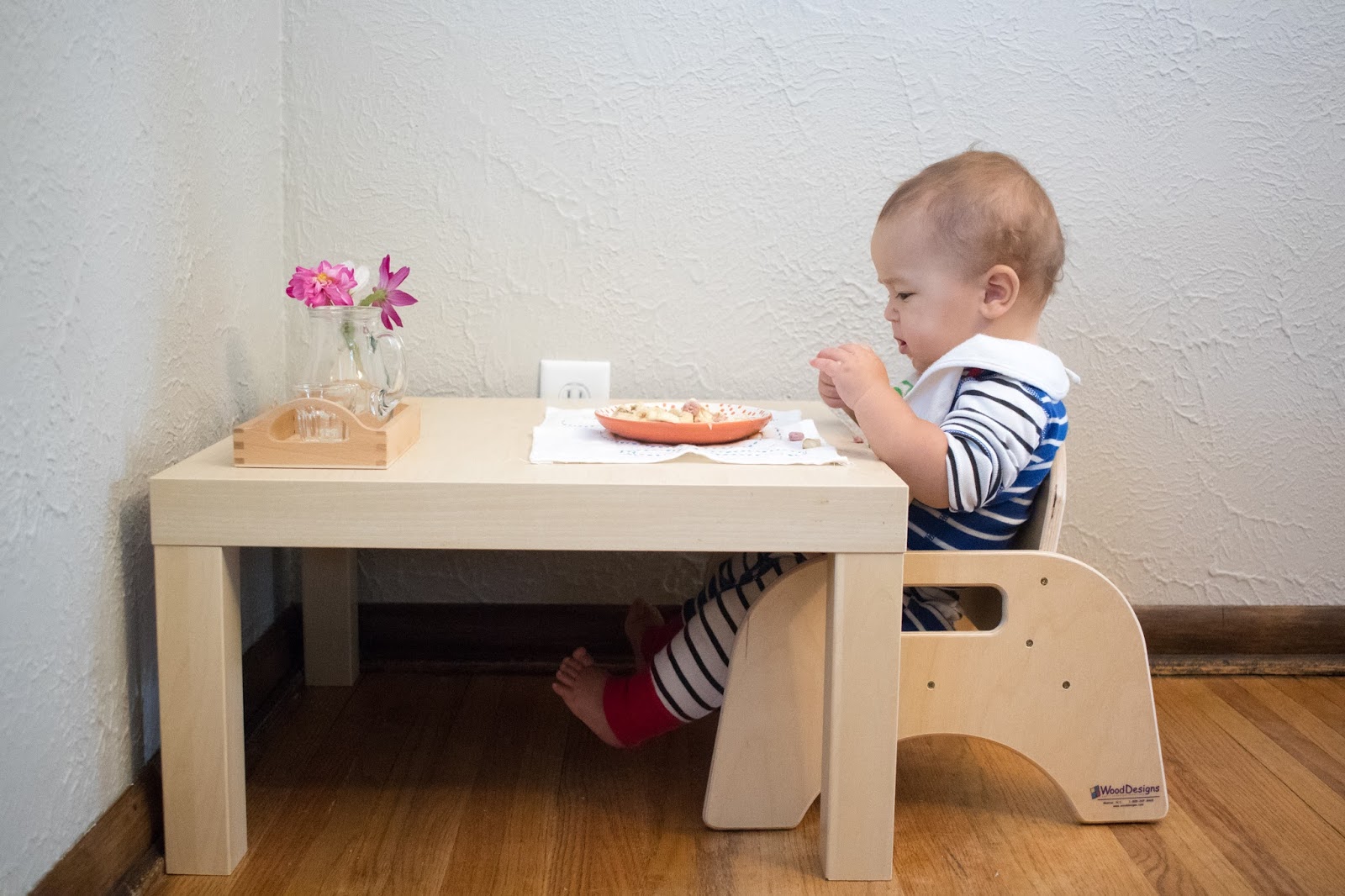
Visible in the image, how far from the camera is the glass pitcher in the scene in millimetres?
994

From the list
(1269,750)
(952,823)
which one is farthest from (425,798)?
(1269,750)

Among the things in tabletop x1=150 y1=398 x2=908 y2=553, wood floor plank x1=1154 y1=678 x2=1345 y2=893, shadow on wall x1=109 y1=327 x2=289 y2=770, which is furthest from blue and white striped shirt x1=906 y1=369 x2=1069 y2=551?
shadow on wall x1=109 y1=327 x2=289 y2=770

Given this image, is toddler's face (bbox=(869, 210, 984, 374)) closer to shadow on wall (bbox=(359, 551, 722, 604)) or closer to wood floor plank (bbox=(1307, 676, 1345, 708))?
shadow on wall (bbox=(359, 551, 722, 604))

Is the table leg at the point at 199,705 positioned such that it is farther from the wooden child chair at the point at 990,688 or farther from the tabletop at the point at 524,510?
the wooden child chair at the point at 990,688

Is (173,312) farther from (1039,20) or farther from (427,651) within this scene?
(1039,20)

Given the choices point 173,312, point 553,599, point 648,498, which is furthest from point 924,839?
point 173,312

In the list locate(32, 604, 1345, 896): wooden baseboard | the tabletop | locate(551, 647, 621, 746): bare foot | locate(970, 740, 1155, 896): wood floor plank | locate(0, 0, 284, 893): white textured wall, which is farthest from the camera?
locate(32, 604, 1345, 896): wooden baseboard

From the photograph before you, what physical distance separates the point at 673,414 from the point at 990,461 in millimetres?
290

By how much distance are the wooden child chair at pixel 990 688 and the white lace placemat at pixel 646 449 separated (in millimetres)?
101

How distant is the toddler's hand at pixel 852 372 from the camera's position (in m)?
1.02

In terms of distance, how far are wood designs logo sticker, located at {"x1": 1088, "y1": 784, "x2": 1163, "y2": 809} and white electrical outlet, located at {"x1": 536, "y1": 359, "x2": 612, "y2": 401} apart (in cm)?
71

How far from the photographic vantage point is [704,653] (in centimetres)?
110

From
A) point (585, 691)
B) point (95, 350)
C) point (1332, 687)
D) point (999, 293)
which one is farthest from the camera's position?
point (1332, 687)

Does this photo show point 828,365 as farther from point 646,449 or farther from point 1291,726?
point 1291,726
